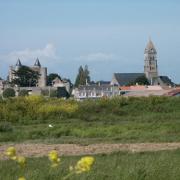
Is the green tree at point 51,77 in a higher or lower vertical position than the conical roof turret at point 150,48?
lower

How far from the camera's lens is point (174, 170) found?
8.52 metres

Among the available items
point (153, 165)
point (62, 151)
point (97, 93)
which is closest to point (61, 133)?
point (62, 151)

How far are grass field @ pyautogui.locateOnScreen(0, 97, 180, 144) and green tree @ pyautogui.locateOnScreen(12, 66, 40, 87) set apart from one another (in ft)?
306

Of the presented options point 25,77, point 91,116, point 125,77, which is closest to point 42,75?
point 25,77

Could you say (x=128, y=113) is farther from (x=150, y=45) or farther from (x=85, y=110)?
(x=150, y=45)

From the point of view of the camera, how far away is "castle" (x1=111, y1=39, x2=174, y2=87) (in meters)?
164

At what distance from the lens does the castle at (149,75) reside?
163500mm

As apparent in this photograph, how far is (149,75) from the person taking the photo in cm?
17788

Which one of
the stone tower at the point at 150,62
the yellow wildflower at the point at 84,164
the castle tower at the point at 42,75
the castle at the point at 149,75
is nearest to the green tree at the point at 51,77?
the castle tower at the point at 42,75

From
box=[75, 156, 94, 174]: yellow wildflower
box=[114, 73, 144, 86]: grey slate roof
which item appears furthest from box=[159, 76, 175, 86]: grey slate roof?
box=[75, 156, 94, 174]: yellow wildflower

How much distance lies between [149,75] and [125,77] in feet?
49.7

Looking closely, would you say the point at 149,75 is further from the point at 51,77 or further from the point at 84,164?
the point at 84,164

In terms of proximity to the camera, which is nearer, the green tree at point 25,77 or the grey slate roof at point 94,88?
the grey slate roof at point 94,88

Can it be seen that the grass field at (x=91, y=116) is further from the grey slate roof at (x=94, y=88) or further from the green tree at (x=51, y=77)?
the green tree at (x=51, y=77)
